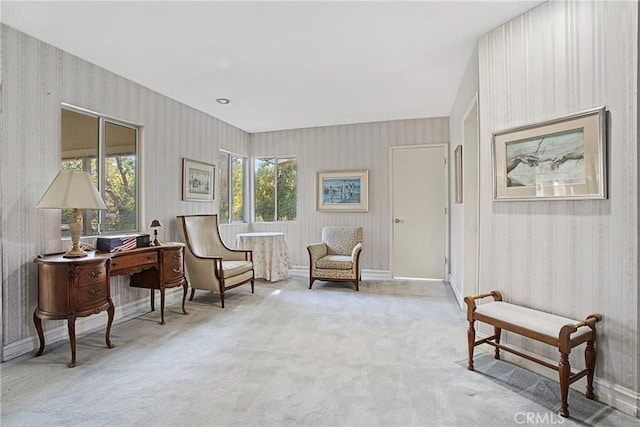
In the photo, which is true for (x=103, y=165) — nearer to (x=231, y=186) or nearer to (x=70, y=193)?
(x=70, y=193)

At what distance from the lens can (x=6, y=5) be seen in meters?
2.34

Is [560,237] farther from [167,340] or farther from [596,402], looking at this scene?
[167,340]

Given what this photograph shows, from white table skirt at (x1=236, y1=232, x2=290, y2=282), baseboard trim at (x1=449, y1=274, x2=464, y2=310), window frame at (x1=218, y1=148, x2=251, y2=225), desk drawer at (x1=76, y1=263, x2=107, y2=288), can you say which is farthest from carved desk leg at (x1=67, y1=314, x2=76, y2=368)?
baseboard trim at (x1=449, y1=274, x2=464, y2=310)

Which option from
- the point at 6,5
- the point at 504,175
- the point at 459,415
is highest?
the point at 6,5

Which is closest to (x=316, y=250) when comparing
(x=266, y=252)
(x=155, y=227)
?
(x=266, y=252)

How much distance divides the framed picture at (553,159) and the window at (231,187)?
162 inches

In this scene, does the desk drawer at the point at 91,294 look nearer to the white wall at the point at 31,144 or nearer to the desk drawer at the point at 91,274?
the desk drawer at the point at 91,274

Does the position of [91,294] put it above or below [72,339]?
above

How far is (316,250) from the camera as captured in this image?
16.5 feet

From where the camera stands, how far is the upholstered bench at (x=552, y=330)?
186 cm

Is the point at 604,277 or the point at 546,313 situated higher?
the point at 604,277

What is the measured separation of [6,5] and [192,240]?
2663mm

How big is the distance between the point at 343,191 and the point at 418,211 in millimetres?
1262

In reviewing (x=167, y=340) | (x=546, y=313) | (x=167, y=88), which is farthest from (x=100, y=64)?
(x=546, y=313)
